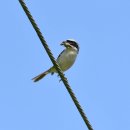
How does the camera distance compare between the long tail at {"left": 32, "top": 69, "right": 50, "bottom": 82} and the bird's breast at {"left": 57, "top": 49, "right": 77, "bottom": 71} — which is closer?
the bird's breast at {"left": 57, "top": 49, "right": 77, "bottom": 71}

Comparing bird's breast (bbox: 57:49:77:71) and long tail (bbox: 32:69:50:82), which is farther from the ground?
long tail (bbox: 32:69:50:82)

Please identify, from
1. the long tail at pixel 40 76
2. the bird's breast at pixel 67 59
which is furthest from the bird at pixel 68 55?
the long tail at pixel 40 76

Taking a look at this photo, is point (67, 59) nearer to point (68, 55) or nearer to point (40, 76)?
point (68, 55)

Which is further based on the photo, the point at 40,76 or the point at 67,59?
the point at 40,76

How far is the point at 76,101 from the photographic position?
19.3ft

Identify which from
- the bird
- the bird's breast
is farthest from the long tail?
the bird's breast

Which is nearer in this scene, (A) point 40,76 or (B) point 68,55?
(B) point 68,55

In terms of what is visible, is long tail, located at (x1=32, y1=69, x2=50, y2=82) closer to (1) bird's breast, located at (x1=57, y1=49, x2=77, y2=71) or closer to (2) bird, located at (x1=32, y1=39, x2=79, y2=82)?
(2) bird, located at (x1=32, y1=39, x2=79, y2=82)

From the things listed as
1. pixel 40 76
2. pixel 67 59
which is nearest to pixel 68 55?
pixel 67 59

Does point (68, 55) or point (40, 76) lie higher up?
point (40, 76)

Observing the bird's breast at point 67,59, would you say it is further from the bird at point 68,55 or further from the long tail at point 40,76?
the long tail at point 40,76

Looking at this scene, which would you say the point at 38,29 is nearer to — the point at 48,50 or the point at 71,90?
the point at 48,50

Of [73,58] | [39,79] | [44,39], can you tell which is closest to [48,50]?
[44,39]

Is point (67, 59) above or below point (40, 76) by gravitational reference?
below
